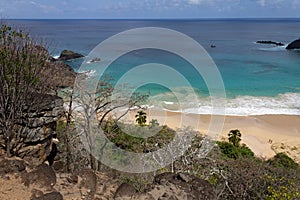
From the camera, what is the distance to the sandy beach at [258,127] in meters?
18.5

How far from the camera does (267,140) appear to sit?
19859 millimetres

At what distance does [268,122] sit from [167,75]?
1807 centimetres

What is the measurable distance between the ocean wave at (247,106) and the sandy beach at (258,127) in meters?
1.03

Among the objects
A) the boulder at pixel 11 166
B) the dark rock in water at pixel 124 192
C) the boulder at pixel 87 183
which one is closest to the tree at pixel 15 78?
the boulder at pixel 11 166

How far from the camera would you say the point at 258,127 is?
22.3 meters

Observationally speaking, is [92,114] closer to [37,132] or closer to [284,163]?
[37,132]

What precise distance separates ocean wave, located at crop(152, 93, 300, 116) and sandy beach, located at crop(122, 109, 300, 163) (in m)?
1.03

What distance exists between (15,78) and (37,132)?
6.45 feet

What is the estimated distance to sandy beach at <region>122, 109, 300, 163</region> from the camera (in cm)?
1852

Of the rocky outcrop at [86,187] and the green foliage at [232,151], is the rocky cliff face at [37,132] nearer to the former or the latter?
the rocky outcrop at [86,187]

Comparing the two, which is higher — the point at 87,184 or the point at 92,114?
the point at 87,184

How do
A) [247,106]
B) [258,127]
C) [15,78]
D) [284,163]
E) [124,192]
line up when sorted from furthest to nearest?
[247,106] < [258,127] < [284,163] < [15,78] < [124,192]

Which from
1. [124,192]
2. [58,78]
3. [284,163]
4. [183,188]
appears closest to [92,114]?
[58,78]

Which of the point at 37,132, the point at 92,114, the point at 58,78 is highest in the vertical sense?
the point at 58,78
